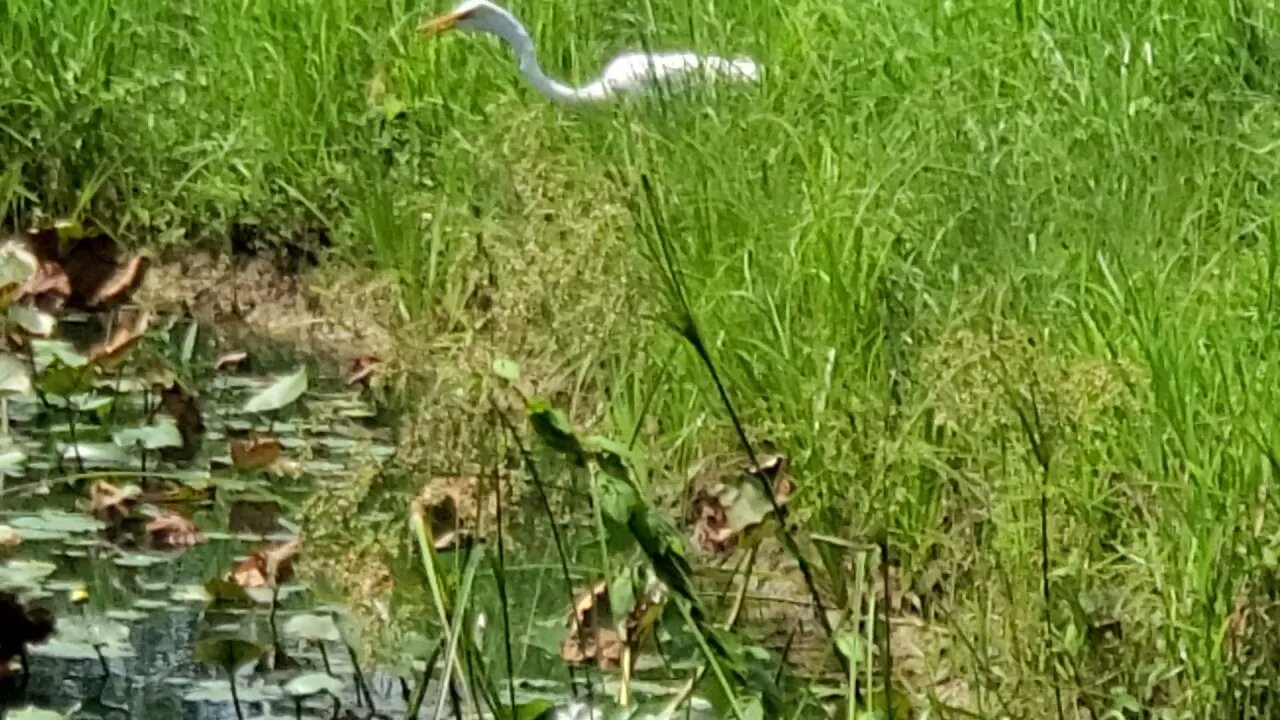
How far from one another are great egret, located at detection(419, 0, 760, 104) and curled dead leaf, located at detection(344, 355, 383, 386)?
695 mm

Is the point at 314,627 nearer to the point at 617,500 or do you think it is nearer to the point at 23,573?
the point at 617,500

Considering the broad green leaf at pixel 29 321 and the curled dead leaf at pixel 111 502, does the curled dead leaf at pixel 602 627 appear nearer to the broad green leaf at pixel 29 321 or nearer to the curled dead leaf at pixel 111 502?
the curled dead leaf at pixel 111 502

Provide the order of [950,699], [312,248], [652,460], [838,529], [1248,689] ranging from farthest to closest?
[312,248], [652,460], [838,529], [950,699], [1248,689]

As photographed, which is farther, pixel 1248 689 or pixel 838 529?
pixel 838 529

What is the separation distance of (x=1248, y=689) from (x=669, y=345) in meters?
1.40

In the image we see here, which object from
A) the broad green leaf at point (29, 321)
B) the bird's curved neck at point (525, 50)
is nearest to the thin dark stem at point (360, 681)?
the broad green leaf at point (29, 321)

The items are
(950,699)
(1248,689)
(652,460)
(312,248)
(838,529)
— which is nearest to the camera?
(1248,689)

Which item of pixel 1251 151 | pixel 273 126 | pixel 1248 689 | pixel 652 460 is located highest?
pixel 273 126

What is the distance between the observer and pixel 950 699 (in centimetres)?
319

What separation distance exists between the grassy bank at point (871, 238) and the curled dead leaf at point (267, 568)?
0.28 meters

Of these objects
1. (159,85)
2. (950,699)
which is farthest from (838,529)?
(159,85)

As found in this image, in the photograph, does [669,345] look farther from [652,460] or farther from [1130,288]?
[1130,288]

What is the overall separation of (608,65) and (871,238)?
1766 mm

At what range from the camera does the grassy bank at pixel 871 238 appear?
3.00 meters
